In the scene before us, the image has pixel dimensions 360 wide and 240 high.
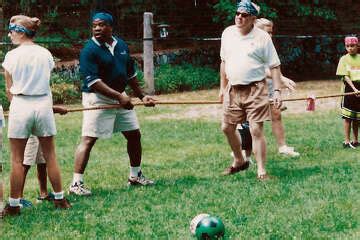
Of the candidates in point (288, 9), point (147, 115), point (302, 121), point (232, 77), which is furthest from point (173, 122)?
point (288, 9)

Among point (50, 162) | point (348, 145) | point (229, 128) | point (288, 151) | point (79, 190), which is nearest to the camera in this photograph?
point (50, 162)

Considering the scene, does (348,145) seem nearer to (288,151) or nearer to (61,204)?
(288,151)

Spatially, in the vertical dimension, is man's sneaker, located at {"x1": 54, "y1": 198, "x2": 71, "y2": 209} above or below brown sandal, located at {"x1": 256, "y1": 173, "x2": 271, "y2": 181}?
above

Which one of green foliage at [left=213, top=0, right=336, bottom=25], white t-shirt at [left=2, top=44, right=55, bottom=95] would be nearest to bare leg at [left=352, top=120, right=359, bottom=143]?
white t-shirt at [left=2, top=44, right=55, bottom=95]

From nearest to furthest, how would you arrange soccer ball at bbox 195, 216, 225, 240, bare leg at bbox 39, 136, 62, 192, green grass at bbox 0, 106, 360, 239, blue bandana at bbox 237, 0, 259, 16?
soccer ball at bbox 195, 216, 225, 240 < green grass at bbox 0, 106, 360, 239 < bare leg at bbox 39, 136, 62, 192 < blue bandana at bbox 237, 0, 259, 16

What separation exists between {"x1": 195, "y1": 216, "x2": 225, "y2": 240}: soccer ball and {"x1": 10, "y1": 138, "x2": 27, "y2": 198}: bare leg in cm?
175

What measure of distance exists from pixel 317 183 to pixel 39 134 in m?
2.74

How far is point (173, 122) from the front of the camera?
1192 centimetres

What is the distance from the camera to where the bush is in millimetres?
17125

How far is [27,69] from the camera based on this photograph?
5.83 m

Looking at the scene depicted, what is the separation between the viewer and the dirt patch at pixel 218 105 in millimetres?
13016

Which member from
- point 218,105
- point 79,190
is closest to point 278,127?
point 79,190

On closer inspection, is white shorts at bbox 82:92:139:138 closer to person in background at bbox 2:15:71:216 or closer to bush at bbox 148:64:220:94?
person in background at bbox 2:15:71:216

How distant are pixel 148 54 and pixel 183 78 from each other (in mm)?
2125
